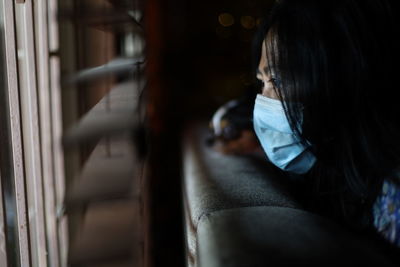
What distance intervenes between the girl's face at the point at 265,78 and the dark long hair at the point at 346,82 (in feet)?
0.11

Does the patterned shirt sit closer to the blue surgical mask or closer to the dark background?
the blue surgical mask

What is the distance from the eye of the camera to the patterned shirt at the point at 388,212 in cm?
88

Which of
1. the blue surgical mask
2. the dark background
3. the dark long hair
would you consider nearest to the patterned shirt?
the dark long hair

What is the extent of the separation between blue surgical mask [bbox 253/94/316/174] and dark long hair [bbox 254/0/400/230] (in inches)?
2.3

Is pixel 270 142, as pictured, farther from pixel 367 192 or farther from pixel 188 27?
pixel 188 27

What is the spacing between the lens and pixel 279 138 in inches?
41.8

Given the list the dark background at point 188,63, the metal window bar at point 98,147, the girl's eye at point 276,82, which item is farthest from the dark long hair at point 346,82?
the dark background at point 188,63

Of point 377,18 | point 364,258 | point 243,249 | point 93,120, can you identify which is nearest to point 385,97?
point 377,18

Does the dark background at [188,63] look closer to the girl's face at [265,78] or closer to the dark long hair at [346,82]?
the girl's face at [265,78]

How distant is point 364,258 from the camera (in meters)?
0.67

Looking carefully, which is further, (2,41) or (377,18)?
(377,18)

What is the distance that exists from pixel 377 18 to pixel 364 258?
1.76 ft

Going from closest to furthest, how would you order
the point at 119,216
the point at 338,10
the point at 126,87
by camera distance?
the point at 338,10 → the point at 119,216 → the point at 126,87

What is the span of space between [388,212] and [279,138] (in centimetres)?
30
